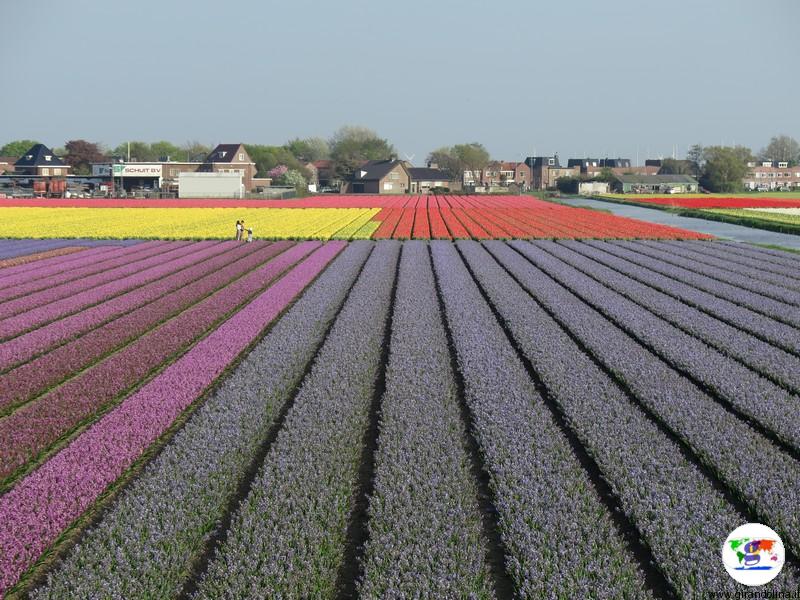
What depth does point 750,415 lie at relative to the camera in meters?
10.6

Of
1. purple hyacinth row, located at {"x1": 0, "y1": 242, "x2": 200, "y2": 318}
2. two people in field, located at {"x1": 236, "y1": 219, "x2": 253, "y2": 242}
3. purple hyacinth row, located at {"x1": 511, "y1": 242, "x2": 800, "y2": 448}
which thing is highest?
two people in field, located at {"x1": 236, "y1": 219, "x2": 253, "y2": 242}

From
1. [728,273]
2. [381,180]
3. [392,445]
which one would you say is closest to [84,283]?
[392,445]

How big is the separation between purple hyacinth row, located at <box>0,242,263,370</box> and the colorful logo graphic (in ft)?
42.0

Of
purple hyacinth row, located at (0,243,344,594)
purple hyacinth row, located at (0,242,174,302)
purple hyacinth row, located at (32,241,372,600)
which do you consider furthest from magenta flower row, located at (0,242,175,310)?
purple hyacinth row, located at (32,241,372,600)

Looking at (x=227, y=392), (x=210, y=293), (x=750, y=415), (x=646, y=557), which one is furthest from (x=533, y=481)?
(x=210, y=293)

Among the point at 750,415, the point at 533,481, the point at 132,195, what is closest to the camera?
the point at 533,481

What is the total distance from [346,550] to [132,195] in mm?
111331

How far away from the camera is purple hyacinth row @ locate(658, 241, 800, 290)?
1009 inches

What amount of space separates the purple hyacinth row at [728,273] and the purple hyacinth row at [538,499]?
13.4 m

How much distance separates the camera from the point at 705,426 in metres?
10.0

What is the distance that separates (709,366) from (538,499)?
7165 mm

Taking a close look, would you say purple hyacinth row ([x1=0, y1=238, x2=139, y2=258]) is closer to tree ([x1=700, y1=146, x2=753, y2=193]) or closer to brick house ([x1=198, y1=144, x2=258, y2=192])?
brick house ([x1=198, y1=144, x2=258, y2=192])

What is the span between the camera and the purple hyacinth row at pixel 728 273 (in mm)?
22281

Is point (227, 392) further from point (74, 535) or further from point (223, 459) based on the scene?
point (74, 535)
